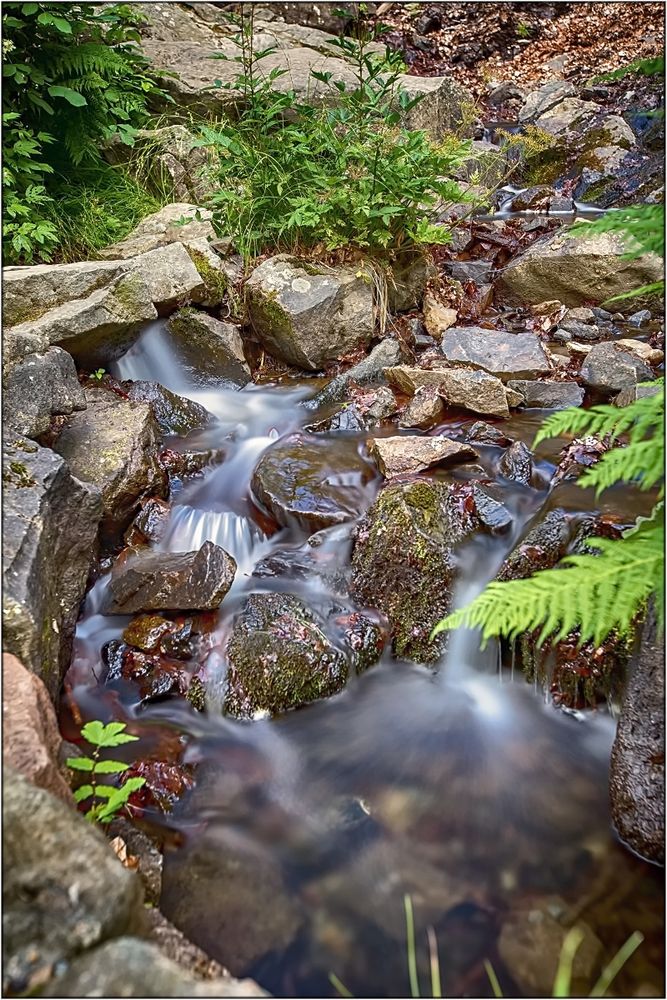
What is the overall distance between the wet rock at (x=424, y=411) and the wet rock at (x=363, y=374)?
0.72m

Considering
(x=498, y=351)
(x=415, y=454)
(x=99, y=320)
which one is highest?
(x=498, y=351)

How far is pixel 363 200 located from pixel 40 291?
3040 millimetres

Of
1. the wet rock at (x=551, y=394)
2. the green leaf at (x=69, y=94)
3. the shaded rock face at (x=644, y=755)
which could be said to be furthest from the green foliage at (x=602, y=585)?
the green leaf at (x=69, y=94)

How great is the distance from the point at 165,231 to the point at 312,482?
387cm

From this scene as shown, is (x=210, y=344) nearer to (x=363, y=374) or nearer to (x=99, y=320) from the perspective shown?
(x=99, y=320)

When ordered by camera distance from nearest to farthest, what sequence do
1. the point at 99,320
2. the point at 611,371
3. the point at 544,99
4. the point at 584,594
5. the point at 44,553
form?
the point at 584,594 → the point at 44,553 → the point at 99,320 → the point at 611,371 → the point at 544,99

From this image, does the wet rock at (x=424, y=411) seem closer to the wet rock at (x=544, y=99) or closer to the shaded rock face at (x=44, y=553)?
the shaded rock face at (x=44, y=553)

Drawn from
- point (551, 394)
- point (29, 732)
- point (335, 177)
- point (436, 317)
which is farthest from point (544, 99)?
point (29, 732)

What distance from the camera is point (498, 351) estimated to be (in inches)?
245

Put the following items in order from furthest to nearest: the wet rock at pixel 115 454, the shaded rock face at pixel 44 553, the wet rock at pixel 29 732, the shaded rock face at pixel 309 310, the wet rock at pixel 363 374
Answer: the shaded rock face at pixel 309 310 → the wet rock at pixel 363 374 → the wet rock at pixel 115 454 → the shaded rock face at pixel 44 553 → the wet rock at pixel 29 732

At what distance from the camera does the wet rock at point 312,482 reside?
447cm

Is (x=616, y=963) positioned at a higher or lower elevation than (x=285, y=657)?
lower

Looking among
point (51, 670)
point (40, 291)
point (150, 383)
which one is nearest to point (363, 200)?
point (150, 383)

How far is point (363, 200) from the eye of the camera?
5.99m
